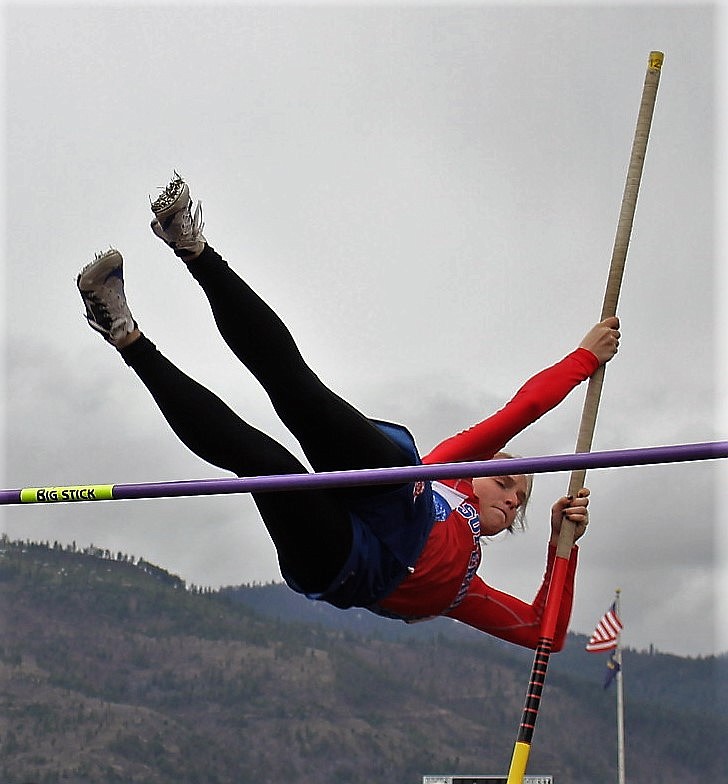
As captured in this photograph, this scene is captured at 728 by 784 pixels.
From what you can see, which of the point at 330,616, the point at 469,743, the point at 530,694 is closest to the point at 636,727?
the point at 469,743

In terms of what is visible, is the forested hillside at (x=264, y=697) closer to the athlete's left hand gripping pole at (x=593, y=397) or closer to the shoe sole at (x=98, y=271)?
the athlete's left hand gripping pole at (x=593, y=397)

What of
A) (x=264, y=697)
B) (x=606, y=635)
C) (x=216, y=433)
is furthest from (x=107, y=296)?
(x=264, y=697)

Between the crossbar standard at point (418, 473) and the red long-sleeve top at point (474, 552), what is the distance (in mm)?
356

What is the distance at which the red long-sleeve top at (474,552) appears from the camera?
8.39 ft

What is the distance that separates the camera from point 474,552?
8.70ft

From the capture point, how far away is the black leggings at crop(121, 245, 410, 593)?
2.30 meters

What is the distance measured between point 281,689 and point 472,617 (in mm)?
25978

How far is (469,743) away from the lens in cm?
2473

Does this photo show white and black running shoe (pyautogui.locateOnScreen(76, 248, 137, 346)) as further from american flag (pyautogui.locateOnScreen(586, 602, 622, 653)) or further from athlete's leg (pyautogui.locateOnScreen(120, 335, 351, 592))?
american flag (pyautogui.locateOnScreen(586, 602, 622, 653))

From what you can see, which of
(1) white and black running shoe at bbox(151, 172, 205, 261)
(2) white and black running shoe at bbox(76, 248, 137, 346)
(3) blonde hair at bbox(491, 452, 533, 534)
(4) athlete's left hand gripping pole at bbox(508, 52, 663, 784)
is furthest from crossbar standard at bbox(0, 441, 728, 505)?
(3) blonde hair at bbox(491, 452, 533, 534)

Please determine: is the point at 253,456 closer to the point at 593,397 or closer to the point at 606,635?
the point at 593,397

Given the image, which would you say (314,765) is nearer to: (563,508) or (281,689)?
(281,689)

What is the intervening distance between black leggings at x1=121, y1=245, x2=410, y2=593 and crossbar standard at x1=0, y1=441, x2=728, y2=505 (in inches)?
4.1

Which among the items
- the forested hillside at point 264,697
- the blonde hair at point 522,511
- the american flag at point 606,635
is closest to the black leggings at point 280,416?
the blonde hair at point 522,511
